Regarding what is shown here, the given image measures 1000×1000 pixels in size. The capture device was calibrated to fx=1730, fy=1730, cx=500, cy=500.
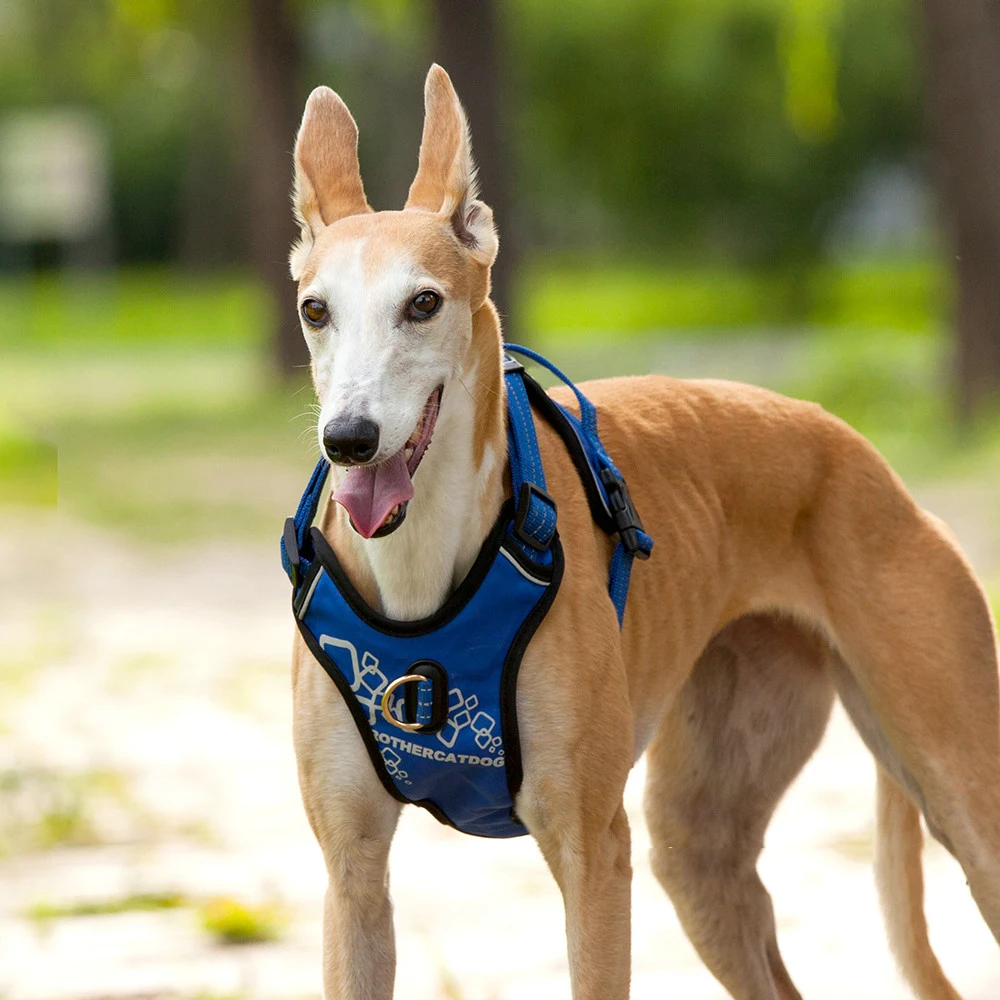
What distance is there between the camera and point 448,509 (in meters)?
3.04

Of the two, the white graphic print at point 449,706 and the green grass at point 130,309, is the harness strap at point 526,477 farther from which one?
the green grass at point 130,309

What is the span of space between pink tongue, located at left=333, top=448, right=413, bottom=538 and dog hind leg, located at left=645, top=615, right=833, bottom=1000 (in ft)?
4.42

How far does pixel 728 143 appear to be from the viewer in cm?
2505

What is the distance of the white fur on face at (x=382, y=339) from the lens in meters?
2.75

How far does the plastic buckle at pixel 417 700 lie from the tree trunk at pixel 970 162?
9.01 m

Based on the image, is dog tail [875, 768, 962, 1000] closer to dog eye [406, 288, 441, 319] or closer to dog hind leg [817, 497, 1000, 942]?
dog hind leg [817, 497, 1000, 942]

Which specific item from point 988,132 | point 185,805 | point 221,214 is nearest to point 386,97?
point 221,214

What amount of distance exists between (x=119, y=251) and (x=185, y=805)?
50.0m

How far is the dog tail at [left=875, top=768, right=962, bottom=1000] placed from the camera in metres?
3.85

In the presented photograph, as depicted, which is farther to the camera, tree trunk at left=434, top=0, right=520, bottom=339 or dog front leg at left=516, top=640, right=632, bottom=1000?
tree trunk at left=434, top=0, right=520, bottom=339

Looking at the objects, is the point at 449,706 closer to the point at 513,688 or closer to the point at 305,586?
the point at 513,688

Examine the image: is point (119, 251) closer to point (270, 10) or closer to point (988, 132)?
point (270, 10)

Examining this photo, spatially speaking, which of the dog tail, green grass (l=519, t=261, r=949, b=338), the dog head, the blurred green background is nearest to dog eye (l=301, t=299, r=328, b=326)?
the dog head

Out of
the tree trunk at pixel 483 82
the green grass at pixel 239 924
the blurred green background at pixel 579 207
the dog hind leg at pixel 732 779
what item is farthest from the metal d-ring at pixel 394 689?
the tree trunk at pixel 483 82
